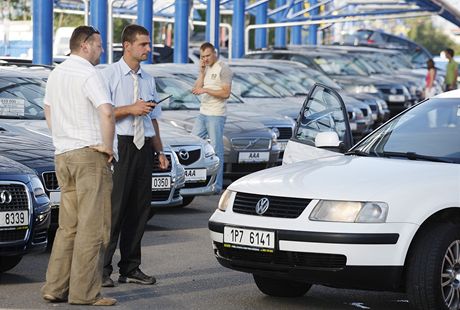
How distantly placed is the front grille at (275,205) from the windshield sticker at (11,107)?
16.3 feet

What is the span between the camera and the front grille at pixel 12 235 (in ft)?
29.2

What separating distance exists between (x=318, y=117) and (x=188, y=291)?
245 cm

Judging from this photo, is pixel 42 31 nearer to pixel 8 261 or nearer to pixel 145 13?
pixel 145 13

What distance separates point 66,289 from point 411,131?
8.56ft

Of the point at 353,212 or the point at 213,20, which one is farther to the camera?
the point at 213,20

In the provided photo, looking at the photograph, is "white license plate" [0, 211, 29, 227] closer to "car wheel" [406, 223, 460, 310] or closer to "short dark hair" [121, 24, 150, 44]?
"short dark hair" [121, 24, 150, 44]

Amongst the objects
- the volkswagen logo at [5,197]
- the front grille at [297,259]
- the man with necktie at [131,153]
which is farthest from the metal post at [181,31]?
the front grille at [297,259]

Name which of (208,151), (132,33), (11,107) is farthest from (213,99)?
(132,33)

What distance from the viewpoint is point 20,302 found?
27.6 feet

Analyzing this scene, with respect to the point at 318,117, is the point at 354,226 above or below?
below

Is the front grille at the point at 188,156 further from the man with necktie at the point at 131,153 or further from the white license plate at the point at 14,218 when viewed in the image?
the white license plate at the point at 14,218

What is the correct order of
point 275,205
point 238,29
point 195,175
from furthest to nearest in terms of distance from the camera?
point 238,29, point 195,175, point 275,205

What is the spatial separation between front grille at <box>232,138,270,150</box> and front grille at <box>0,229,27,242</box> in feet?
23.9

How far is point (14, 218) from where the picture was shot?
354 inches
